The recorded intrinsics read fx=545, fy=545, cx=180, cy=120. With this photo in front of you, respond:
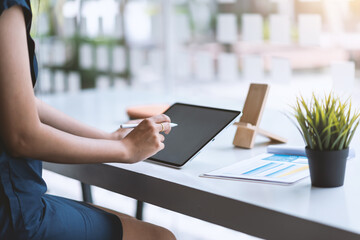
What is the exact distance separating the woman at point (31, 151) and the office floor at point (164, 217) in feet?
4.47

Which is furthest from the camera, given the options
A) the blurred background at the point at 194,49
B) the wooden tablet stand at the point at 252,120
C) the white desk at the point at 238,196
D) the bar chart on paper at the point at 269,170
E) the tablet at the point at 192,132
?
the blurred background at the point at 194,49

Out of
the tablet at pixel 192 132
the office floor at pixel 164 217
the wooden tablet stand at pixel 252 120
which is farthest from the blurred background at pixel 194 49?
the tablet at pixel 192 132

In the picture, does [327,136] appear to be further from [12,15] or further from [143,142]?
[12,15]

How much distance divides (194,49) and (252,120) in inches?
107

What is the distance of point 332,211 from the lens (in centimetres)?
88

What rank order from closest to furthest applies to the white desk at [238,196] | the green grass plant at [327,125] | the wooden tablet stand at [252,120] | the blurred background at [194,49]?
the white desk at [238,196] → the green grass plant at [327,125] → the wooden tablet stand at [252,120] → the blurred background at [194,49]

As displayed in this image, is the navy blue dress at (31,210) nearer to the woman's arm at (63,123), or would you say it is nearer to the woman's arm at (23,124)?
the woman's arm at (23,124)

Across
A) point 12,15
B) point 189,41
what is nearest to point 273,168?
point 12,15

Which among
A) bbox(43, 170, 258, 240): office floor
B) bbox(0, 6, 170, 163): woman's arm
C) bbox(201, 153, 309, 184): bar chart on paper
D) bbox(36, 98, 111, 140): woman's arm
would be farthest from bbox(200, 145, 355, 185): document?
bbox(43, 170, 258, 240): office floor

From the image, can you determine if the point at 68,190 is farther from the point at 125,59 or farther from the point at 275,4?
the point at 275,4

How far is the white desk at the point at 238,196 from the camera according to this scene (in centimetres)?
86

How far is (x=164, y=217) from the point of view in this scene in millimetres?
2686

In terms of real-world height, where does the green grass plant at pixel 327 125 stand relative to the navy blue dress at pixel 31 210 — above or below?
above

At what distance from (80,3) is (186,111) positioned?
2.96 meters
